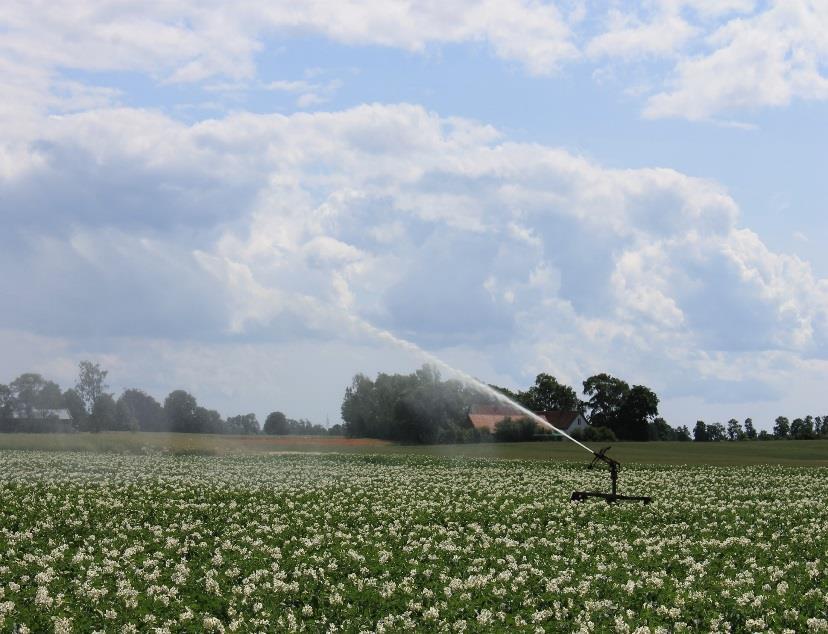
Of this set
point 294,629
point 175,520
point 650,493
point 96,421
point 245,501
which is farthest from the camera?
point 96,421

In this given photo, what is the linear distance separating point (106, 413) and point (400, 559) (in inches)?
4065

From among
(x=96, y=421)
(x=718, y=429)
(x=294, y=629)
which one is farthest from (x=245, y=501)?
(x=718, y=429)

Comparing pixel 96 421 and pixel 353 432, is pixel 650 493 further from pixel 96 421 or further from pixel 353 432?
pixel 96 421

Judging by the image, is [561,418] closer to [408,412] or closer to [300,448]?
[408,412]

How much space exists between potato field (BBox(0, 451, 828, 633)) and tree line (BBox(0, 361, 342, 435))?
197 feet

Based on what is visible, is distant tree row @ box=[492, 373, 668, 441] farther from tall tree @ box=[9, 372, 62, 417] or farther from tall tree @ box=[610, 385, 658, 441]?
tall tree @ box=[9, 372, 62, 417]

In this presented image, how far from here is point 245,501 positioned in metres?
31.2

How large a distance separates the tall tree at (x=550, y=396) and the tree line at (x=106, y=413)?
64.4 meters

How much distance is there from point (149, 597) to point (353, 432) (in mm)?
79997

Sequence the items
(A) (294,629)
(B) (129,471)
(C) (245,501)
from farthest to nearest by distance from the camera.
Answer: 1. (B) (129,471)
2. (C) (245,501)
3. (A) (294,629)

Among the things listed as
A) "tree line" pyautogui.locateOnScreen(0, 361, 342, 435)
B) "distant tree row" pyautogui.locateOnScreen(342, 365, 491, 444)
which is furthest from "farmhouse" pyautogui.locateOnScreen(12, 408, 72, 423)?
"distant tree row" pyautogui.locateOnScreen(342, 365, 491, 444)

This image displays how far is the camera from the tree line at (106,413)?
9786cm

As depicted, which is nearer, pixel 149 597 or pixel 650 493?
pixel 149 597

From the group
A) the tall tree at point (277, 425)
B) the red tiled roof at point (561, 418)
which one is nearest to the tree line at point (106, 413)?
the tall tree at point (277, 425)
